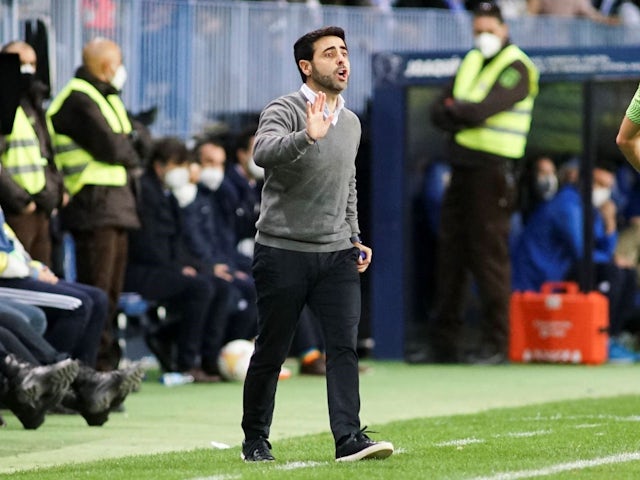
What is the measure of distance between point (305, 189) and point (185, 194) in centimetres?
636

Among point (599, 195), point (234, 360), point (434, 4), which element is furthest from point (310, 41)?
point (434, 4)

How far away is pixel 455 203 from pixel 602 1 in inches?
313

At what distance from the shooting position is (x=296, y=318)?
7848mm

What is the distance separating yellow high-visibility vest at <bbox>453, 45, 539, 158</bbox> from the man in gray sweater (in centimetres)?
733

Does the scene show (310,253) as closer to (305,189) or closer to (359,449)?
(305,189)

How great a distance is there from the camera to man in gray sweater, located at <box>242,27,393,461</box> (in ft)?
25.3

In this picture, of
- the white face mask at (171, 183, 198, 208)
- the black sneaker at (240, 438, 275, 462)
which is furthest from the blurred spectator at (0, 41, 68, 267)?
the black sneaker at (240, 438, 275, 462)

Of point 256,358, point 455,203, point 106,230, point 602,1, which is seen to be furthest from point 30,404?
point 602,1

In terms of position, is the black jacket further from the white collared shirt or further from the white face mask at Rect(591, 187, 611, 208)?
the white collared shirt

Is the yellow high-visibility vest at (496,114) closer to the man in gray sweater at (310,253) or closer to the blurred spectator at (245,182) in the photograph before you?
the blurred spectator at (245,182)

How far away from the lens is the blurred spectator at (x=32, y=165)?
36.6 feet

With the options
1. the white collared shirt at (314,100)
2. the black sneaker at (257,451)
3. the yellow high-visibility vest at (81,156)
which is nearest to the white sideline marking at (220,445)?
the black sneaker at (257,451)

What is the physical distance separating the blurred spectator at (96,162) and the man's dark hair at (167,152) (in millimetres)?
1409

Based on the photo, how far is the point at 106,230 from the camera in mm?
12328
